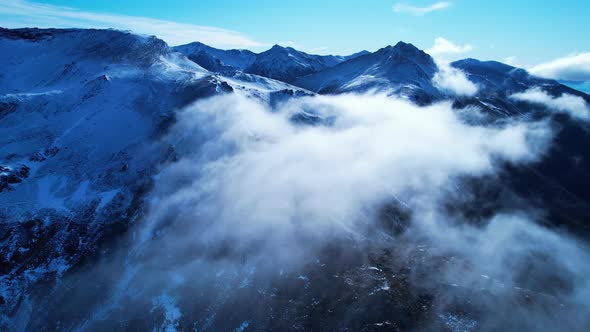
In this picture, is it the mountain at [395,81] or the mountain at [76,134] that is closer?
the mountain at [76,134]

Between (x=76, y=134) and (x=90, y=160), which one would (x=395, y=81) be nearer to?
(x=76, y=134)

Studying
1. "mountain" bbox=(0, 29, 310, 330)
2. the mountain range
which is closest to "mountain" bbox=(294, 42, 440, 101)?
the mountain range

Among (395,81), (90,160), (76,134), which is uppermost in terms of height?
(395,81)

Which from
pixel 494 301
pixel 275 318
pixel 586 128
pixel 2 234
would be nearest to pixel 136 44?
pixel 2 234

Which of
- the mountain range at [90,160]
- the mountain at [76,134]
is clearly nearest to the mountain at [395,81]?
the mountain range at [90,160]

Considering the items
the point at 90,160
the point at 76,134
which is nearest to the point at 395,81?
the point at 76,134

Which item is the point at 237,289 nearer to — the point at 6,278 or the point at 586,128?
the point at 6,278

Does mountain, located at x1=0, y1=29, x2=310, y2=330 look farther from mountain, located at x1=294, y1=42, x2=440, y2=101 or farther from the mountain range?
mountain, located at x1=294, y1=42, x2=440, y2=101

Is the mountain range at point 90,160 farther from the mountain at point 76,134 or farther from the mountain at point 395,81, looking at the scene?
the mountain at point 395,81
